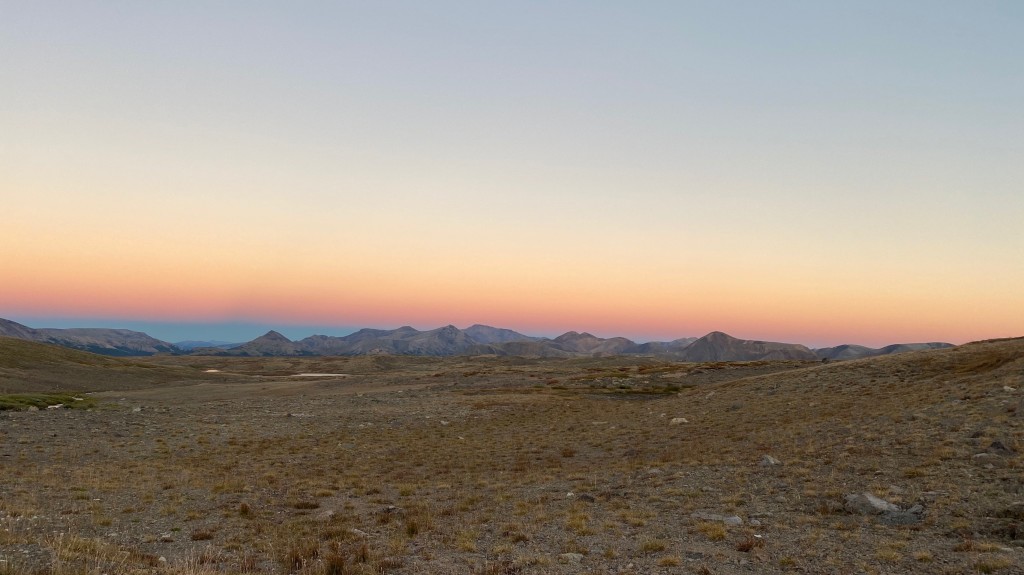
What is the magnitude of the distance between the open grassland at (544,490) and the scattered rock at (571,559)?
55mm

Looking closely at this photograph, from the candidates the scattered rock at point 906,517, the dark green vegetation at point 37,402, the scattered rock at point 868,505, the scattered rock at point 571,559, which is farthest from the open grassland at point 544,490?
the dark green vegetation at point 37,402

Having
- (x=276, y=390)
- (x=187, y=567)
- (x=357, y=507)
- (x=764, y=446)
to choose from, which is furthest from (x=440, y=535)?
(x=276, y=390)

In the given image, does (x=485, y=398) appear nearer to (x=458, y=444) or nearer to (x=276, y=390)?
(x=458, y=444)

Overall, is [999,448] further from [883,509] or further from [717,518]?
[717,518]

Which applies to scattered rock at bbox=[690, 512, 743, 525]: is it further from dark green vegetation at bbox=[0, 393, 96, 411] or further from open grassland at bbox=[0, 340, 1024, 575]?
dark green vegetation at bbox=[0, 393, 96, 411]

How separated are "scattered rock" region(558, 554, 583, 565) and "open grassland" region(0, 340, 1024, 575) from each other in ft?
0.18

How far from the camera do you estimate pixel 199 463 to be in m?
25.5

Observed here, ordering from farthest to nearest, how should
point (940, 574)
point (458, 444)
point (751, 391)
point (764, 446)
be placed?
point (751, 391) → point (458, 444) → point (764, 446) → point (940, 574)

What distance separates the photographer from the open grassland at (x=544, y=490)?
39.0 feet

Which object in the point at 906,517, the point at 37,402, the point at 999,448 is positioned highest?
the point at 999,448

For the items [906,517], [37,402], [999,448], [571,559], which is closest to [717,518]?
[906,517]

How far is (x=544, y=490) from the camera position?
1950 centimetres

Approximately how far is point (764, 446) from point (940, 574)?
14.2 m

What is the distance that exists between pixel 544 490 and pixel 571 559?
759 cm
